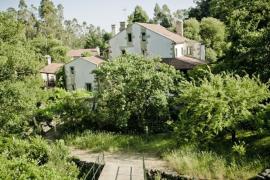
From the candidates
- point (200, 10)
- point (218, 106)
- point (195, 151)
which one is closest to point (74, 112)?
point (195, 151)

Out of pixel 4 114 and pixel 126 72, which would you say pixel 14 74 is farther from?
pixel 126 72

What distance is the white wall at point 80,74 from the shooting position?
41750 mm

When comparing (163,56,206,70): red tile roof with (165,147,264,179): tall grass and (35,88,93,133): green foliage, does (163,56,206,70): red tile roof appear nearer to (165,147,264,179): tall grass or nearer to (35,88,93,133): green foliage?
(35,88,93,133): green foliage

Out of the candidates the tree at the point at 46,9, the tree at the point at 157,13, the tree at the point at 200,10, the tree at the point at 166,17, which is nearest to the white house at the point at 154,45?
the tree at the point at 200,10

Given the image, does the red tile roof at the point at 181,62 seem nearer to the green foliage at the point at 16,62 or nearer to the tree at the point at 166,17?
the green foliage at the point at 16,62

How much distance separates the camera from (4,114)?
72.8 feet

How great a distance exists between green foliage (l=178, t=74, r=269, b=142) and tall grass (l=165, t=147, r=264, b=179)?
1.02 metres

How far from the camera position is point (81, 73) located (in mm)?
42406

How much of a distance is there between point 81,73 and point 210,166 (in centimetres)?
2835

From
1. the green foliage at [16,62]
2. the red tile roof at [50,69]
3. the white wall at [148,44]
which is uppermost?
the white wall at [148,44]

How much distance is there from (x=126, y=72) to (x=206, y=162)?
9.12 metres

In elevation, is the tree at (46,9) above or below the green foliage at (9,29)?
above

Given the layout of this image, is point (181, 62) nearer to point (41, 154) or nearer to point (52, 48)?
point (41, 154)

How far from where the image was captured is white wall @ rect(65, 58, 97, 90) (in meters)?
41.8
